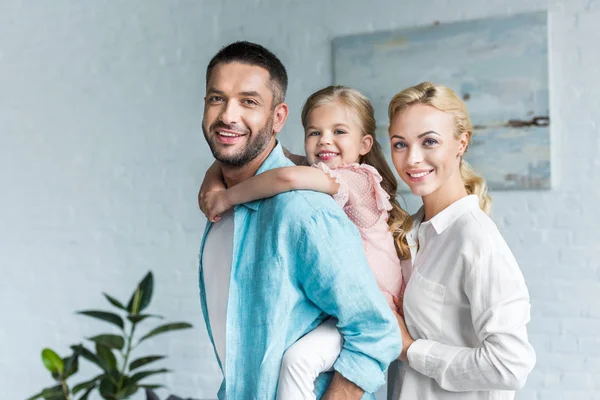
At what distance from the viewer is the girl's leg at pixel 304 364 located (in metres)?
1.45

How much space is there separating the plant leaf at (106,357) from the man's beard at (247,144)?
0.70 m

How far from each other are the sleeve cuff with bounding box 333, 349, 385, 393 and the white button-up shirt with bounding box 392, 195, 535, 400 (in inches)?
8.7

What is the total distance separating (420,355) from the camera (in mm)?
1697

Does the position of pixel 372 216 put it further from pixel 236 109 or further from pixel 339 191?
pixel 236 109

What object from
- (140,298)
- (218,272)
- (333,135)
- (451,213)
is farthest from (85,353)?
(451,213)

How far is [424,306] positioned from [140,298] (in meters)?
0.80

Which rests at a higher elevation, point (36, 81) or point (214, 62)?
point (36, 81)

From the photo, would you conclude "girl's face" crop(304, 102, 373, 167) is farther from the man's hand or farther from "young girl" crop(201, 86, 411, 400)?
the man's hand

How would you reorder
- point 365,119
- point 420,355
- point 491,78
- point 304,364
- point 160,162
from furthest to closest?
point 160,162 → point 491,78 → point 365,119 → point 420,355 → point 304,364

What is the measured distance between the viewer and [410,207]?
3383 mm

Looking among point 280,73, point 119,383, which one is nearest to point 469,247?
point 280,73

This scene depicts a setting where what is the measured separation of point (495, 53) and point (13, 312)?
314 centimetres

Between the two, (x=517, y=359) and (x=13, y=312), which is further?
(x=13, y=312)

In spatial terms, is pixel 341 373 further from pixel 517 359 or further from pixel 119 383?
pixel 119 383
